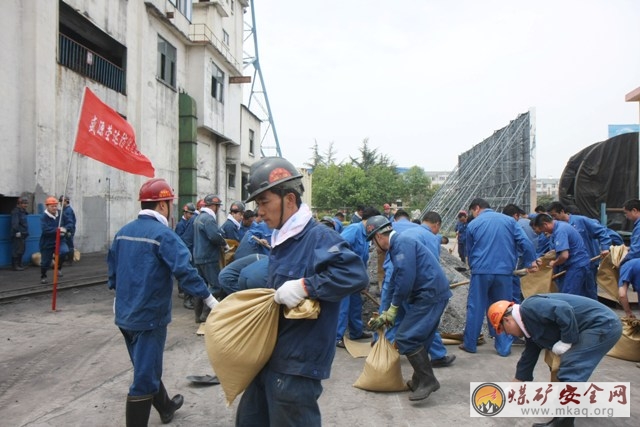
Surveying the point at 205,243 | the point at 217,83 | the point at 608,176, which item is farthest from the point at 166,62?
the point at 608,176

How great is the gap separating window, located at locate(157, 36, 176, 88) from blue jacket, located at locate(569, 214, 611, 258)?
14762mm

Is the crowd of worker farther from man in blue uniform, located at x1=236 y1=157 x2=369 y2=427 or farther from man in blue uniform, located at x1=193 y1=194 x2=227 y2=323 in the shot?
man in blue uniform, located at x1=193 y1=194 x2=227 y2=323

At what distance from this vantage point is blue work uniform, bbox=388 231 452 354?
407 centimetres

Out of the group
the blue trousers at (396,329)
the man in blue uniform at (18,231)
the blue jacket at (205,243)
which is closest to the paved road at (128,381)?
the blue trousers at (396,329)

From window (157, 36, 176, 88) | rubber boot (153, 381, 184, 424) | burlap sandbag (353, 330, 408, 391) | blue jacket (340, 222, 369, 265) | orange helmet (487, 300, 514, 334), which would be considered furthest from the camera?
window (157, 36, 176, 88)

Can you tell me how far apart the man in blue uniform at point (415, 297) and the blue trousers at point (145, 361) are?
1960mm

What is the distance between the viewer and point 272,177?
2.18 metres

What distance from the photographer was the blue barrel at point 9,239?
33.0ft

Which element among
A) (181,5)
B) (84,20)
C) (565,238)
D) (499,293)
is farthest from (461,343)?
(181,5)

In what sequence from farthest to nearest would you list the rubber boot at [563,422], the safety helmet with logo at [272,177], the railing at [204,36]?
the railing at [204,36], the rubber boot at [563,422], the safety helmet with logo at [272,177]

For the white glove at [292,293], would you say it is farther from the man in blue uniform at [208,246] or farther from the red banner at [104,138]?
the red banner at [104,138]

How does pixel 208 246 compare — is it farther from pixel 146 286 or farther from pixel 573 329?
pixel 573 329

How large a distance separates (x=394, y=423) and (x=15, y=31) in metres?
11.6
